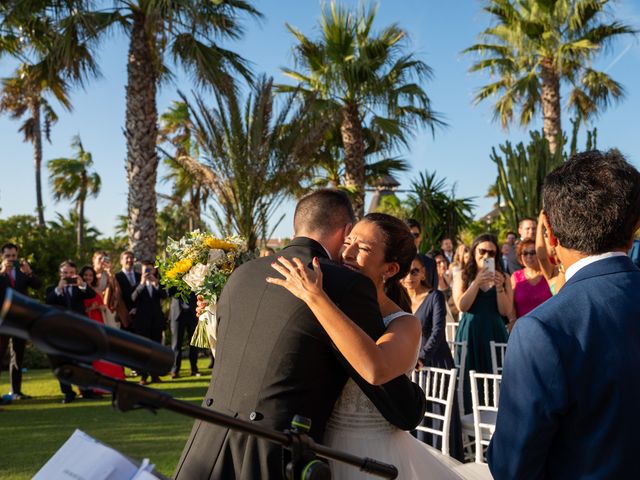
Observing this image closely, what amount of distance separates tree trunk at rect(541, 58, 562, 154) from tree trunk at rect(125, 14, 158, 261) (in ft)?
37.1

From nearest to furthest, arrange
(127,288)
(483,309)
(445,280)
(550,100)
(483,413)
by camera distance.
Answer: (483,413), (483,309), (445,280), (127,288), (550,100)

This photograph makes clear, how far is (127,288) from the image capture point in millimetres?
10969

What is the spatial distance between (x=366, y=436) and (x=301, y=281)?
2.63 feet

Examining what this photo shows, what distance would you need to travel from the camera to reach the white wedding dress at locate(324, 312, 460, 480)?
2480 millimetres

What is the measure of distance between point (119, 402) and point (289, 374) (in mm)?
1024

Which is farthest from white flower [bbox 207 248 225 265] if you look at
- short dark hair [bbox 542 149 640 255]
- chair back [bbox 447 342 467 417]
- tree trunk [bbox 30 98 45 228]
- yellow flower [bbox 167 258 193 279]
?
tree trunk [bbox 30 98 45 228]

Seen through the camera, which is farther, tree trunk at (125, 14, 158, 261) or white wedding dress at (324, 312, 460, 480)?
tree trunk at (125, 14, 158, 261)

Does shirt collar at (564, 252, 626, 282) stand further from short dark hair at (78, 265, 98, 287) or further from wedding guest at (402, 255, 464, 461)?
short dark hair at (78, 265, 98, 287)

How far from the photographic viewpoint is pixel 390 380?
2.24 meters

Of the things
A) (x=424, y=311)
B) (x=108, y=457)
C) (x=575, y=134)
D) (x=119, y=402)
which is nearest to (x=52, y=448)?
(x=424, y=311)

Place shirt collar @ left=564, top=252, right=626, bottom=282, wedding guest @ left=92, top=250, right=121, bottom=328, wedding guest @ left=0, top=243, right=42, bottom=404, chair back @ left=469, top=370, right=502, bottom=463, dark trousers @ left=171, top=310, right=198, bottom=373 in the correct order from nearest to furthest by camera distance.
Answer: shirt collar @ left=564, top=252, right=626, bottom=282
chair back @ left=469, top=370, right=502, bottom=463
wedding guest @ left=0, top=243, right=42, bottom=404
wedding guest @ left=92, top=250, right=121, bottom=328
dark trousers @ left=171, top=310, right=198, bottom=373

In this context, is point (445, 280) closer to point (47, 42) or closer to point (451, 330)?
point (451, 330)

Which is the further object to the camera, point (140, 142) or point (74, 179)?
point (74, 179)

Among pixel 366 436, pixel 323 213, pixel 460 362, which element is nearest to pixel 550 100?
pixel 460 362
